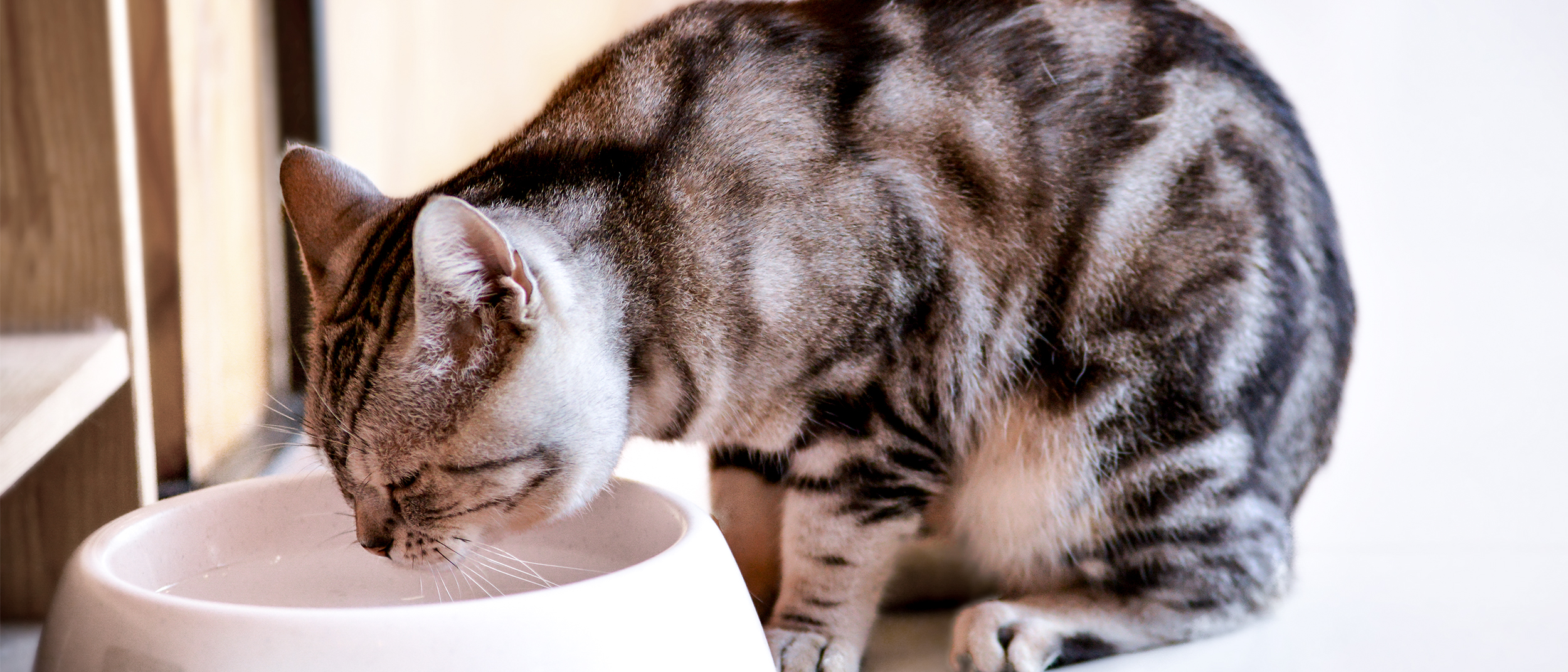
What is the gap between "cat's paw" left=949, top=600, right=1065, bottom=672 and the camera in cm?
97

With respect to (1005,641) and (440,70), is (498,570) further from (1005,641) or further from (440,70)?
(440,70)

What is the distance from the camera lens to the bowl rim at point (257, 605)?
580 mm

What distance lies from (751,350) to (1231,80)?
1.53 feet

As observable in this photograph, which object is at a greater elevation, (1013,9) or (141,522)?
(1013,9)

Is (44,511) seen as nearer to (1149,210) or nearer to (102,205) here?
(102,205)

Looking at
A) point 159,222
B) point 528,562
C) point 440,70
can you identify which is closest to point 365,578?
point 528,562

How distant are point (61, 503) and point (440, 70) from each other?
86 cm

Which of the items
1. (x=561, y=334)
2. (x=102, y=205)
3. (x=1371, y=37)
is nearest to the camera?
(x=561, y=334)

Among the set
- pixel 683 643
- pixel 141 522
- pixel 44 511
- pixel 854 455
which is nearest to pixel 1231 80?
pixel 854 455

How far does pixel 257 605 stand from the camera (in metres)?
0.71

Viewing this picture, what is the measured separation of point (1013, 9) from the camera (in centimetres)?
101

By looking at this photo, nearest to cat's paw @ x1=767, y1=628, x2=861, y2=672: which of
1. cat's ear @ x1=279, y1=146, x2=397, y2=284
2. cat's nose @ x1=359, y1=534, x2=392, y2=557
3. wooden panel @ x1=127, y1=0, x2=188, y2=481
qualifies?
cat's nose @ x1=359, y1=534, x2=392, y2=557

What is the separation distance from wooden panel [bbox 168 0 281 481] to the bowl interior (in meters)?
0.35

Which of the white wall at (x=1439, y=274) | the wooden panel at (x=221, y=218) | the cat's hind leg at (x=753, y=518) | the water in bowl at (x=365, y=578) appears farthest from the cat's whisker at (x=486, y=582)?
the white wall at (x=1439, y=274)
